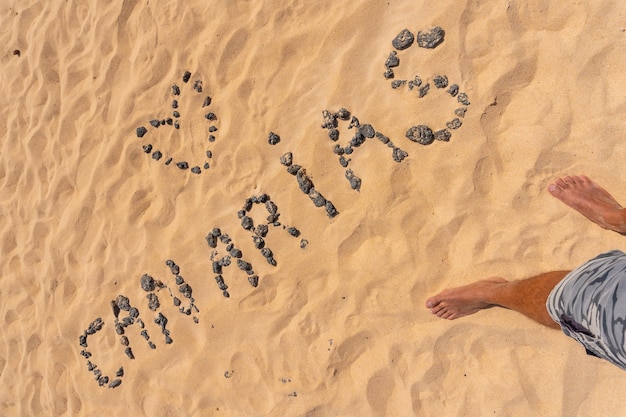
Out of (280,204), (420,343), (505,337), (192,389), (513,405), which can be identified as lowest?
(513,405)

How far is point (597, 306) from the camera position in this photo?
1520mm

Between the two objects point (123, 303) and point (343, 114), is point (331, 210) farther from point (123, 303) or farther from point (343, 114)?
point (123, 303)

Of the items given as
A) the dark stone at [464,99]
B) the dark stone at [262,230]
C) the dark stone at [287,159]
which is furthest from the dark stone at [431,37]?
the dark stone at [262,230]

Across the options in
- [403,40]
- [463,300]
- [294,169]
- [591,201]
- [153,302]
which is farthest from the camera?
[153,302]

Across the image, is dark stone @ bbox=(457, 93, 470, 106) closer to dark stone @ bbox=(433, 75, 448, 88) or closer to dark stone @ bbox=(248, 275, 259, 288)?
dark stone @ bbox=(433, 75, 448, 88)

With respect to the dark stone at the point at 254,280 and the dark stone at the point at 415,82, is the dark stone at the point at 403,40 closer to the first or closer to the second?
the dark stone at the point at 415,82

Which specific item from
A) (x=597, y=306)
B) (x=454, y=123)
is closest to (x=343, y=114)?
(x=454, y=123)

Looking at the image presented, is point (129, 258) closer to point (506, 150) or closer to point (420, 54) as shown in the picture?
point (420, 54)

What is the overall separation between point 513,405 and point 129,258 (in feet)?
7.85

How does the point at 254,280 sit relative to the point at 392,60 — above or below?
below

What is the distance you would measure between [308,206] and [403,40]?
3.53ft

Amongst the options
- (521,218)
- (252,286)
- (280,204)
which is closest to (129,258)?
(252,286)

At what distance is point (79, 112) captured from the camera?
3.15 meters

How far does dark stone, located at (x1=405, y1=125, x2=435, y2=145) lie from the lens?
7.87 ft
